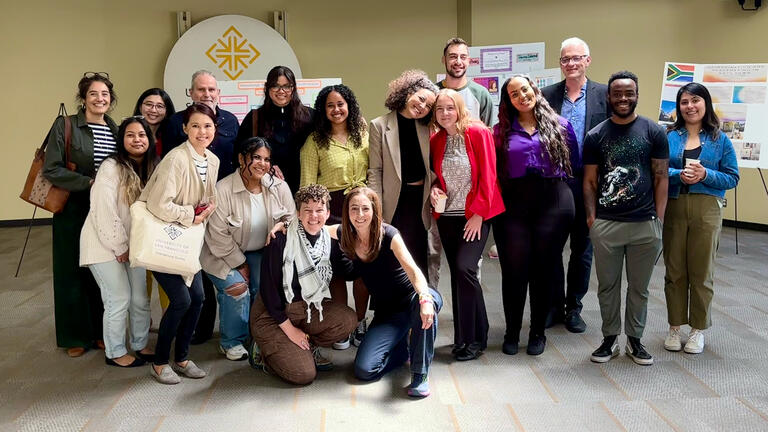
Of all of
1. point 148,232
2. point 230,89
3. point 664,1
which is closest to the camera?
point 148,232

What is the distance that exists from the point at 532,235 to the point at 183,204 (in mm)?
1642

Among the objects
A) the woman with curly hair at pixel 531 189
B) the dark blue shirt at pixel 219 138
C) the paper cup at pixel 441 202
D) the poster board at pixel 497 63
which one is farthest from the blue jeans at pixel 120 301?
the poster board at pixel 497 63

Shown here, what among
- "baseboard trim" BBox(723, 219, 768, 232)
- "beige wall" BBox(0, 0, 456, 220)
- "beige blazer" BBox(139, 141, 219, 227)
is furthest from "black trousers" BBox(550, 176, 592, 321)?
"beige wall" BBox(0, 0, 456, 220)

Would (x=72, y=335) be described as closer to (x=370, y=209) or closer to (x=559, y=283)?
(x=370, y=209)

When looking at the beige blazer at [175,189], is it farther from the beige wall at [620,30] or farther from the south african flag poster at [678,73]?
the beige wall at [620,30]

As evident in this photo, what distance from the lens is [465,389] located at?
281cm

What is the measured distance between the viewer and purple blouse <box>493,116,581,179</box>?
3.02 m

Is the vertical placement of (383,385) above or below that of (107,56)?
below

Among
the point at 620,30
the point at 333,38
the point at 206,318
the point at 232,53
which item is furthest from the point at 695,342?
the point at 232,53

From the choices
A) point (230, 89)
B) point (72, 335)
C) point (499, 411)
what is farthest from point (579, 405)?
point (230, 89)

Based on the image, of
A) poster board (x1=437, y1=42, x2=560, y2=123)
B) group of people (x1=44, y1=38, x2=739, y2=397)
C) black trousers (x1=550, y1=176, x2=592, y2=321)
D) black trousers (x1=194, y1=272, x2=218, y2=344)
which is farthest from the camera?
poster board (x1=437, y1=42, x2=560, y2=123)

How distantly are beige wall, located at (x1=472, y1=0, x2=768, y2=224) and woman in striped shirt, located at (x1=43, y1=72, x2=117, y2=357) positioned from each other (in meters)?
4.65

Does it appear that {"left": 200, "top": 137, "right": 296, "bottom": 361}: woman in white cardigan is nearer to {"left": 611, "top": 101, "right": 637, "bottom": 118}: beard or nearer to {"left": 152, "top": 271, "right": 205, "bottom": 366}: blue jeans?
{"left": 152, "top": 271, "right": 205, "bottom": 366}: blue jeans

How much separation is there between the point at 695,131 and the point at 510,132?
91 centimetres
